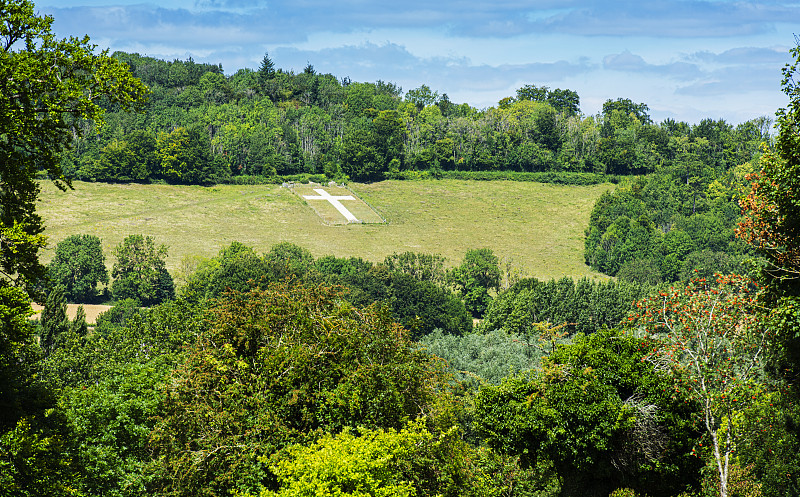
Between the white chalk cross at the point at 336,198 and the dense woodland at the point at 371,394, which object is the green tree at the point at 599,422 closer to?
the dense woodland at the point at 371,394

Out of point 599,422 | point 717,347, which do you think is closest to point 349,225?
A: point 599,422

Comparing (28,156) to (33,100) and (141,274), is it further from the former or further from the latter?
(141,274)

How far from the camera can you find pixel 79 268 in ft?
318

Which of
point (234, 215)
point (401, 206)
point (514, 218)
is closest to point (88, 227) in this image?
point (234, 215)

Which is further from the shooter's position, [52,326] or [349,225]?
[349,225]

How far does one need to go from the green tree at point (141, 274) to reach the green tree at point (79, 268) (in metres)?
2.08

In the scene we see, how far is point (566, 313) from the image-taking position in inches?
3113

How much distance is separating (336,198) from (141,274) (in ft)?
152

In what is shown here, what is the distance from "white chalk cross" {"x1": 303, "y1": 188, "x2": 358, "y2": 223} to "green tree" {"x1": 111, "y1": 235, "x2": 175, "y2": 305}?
112ft

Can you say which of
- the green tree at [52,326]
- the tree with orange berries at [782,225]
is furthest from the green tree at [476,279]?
the tree with orange berries at [782,225]

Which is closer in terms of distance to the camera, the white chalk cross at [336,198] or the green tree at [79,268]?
the green tree at [79,268]

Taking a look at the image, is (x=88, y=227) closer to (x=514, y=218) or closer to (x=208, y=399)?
(x=514, y=218)

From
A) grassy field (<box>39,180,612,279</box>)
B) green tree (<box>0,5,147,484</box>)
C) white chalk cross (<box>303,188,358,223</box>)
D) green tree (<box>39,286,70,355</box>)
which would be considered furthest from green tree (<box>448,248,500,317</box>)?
green tree (<box>0,5,147,484</box>)

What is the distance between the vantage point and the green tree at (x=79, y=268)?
9562 cm
